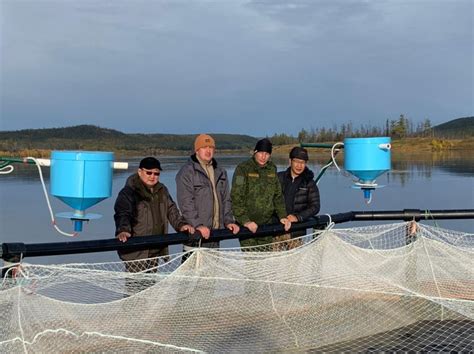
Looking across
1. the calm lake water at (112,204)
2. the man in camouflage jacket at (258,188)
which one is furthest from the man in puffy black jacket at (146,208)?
the calm lake water at (112,204)

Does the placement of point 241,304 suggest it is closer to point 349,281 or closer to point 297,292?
point 297,292

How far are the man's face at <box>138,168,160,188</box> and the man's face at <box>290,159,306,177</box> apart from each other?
150cm

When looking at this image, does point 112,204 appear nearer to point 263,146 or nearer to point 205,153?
point 263,146

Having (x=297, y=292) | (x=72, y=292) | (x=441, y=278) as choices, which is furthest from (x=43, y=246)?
(x=441, y=278)

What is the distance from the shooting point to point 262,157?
4.91 meters

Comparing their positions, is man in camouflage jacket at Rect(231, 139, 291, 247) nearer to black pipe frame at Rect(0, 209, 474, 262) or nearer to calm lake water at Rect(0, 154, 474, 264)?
black pipe frame at Rect(0, 209, 474, 262)

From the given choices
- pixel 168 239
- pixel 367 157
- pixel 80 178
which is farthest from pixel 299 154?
pixel 80 178

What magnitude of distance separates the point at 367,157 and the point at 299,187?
708 mm

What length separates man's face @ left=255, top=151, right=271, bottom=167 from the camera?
16.1 feet

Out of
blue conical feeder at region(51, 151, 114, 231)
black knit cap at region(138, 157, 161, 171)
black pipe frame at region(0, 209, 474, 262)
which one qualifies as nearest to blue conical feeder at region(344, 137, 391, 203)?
black pipe frame at region(0, 209, 474, 262)

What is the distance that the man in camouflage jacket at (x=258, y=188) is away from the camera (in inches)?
192

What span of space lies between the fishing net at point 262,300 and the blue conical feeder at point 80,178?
1.39ft

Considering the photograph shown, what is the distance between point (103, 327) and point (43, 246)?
530mm

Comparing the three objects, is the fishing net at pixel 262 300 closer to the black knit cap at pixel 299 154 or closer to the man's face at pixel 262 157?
the man's face at pixel 262 157
